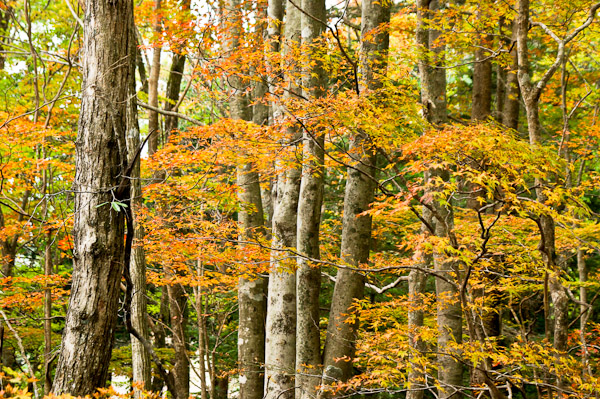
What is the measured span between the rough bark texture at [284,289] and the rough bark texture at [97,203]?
2767mm

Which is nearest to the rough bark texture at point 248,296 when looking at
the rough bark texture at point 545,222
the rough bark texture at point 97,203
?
the rough bark texture at point 97,203

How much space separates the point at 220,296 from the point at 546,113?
10.5 metres

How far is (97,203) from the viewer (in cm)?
365

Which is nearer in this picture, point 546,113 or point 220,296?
point 220,296

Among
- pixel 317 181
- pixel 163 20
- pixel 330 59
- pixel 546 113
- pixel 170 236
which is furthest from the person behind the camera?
pixel 546 113

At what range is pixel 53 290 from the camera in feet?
26.8

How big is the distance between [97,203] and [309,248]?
11.1ft

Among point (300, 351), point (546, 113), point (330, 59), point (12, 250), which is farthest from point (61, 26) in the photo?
point (546, 113)

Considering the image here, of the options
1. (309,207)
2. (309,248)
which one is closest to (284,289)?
(309,248)

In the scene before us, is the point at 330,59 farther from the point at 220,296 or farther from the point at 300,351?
the point at 220,296

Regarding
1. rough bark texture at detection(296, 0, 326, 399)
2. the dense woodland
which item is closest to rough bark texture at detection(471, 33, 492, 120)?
the dense woodland

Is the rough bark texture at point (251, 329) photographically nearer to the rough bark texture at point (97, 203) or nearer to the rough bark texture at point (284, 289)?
the rough bark texture at point (284, 289)

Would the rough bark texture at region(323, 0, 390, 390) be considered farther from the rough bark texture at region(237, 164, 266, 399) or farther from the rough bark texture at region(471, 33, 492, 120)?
the rough bark texture at region(471, 33, 492, 120)

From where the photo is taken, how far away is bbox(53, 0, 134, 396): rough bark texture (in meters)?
3.53
